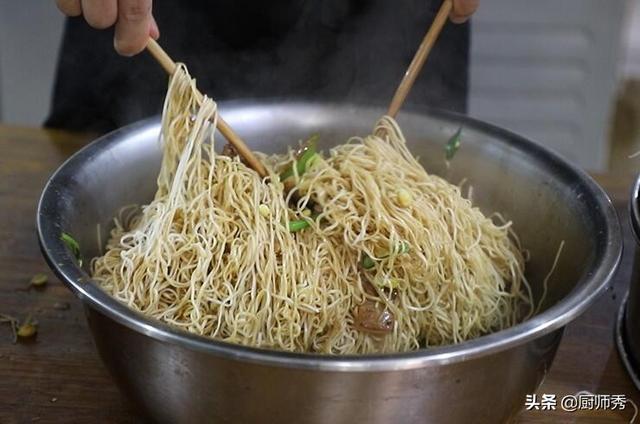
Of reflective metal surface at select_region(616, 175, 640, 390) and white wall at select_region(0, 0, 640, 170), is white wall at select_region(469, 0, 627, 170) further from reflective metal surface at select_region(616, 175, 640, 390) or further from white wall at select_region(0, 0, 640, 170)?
reflective metal surface at select_region(616, 175, 640, 390)

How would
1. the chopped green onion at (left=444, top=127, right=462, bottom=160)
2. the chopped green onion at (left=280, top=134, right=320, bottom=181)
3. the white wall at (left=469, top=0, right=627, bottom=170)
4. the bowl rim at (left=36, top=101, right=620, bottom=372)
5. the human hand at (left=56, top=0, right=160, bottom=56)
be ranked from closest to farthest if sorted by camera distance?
the bowl rim at (left=36, top=101, right=620, bottom=372)
the human hand at (left=56, top=0, right=160, bottom=56)
the chopped green onion at (left=280, top=134, right=320, bottom=181)
the chopped green onion at (left=444, top=127, right=462, bottom=160)
the white wall at (left=469, top=0, right=627, bottom=170)

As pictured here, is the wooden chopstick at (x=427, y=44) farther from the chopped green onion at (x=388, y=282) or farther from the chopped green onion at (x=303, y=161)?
the chopped green onion at (x=388, y=282)

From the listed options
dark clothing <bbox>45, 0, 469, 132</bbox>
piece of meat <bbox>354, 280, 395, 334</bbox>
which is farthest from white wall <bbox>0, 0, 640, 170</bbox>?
piece of meat <bbox>354, 280, 395, 334</bbox>

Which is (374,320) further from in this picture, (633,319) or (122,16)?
(122,16)

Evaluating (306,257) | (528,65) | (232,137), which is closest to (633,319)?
(306,257)

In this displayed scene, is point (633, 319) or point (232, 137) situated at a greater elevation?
point (232, 137)

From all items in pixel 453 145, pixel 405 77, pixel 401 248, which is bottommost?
pixel 401 248

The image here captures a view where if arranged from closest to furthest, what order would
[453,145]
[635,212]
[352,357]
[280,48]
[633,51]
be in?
[352,357] < [635,212] < [453,145] < [280,48] < [633,51]
